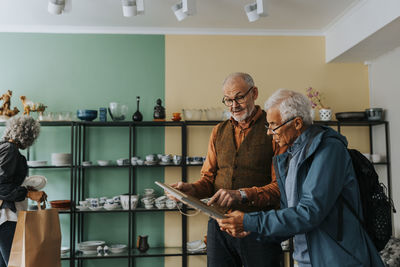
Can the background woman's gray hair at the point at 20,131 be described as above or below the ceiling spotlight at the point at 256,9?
below

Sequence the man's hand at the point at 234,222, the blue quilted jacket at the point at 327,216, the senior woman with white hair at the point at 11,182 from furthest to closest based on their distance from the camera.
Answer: the senior woman with white hair at the point at 11,182 < the man's hand at the point at 234,222 < the blue quilted jacket at the point at 327,216

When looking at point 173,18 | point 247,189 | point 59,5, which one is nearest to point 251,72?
point 173,18

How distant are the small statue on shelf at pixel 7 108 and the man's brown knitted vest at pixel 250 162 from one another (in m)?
2.67

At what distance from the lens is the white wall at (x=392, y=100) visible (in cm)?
383

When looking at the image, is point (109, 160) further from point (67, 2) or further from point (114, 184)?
point (67, 2)

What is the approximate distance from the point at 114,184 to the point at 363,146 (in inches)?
115

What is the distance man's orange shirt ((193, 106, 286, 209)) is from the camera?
6.29 feet

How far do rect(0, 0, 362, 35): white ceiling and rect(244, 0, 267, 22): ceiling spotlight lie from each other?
0.46 ft

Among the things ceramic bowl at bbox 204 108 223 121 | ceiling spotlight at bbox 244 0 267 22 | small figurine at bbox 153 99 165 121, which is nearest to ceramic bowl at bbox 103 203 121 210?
small figurine at bbox 153 99 165 121

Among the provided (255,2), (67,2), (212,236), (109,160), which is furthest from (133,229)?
(255,2)

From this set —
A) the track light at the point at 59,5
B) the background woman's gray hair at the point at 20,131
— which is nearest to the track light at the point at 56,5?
the track light at the point at 59,5

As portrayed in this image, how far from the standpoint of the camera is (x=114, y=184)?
4.03 m

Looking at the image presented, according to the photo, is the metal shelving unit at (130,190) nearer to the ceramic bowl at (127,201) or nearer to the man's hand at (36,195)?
the ceramic bowl at (127,201)

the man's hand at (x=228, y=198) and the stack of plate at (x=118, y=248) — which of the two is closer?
the man's hand at (x=228, y=198)
